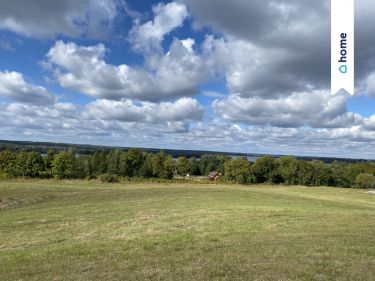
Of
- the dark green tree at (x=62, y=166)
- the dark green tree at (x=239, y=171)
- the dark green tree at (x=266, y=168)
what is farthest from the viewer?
the dark green tree at (x=266, y=168)

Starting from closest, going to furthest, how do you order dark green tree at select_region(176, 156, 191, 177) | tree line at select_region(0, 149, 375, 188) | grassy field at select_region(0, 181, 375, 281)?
grassy field at select_region(0, 181, 375, 281) → tree line at select_region(0, 149, 375, 188) → dark green tree at select_region(176, 156, 191, 177)

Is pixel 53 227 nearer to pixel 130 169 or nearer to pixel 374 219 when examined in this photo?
pixel 374 219

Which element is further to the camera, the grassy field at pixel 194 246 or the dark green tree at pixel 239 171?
the dark green tree at pixel 239 171

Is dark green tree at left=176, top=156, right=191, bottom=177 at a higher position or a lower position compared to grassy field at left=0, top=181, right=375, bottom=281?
higher

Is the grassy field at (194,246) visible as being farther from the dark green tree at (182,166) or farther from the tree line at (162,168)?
the dark green tree at (182,166)

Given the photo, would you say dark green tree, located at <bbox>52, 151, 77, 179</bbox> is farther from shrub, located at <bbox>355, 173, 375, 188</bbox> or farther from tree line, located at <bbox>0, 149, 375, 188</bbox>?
shrub, located at <bbox>355, 173, 375, 188</bbox>

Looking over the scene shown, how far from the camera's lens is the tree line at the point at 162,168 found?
11562 centimetres

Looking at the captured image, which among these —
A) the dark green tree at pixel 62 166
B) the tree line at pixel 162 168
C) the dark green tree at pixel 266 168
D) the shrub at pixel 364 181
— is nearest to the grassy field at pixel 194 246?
the tree line at pixel 162 168

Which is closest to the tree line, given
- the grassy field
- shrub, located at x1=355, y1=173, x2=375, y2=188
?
shrub, located at x1=355, y1=173, x2=375, y2=188

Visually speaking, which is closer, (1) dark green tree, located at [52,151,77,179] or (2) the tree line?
(1) dark green tree, located at [52,151,77,179]

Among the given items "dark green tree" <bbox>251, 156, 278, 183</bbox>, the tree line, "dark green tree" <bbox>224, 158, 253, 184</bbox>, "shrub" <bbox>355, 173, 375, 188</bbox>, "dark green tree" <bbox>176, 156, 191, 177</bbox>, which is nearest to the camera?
the tree line

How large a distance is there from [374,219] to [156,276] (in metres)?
16.6

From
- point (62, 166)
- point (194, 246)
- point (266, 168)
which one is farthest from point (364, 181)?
point (194, 246)

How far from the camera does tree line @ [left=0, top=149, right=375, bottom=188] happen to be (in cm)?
11562
